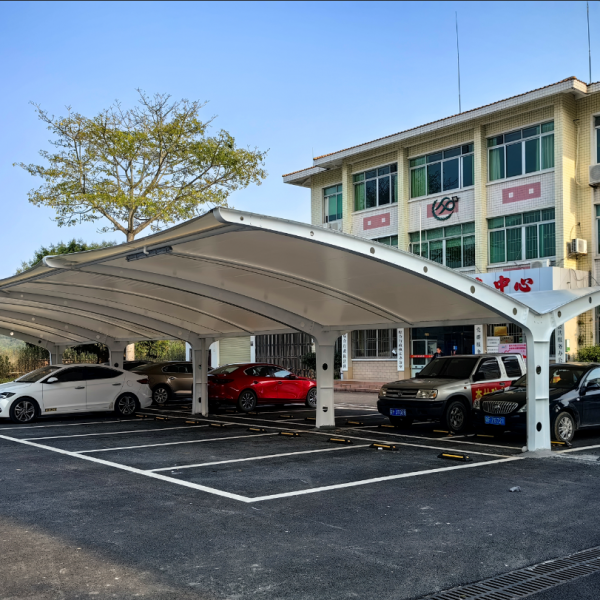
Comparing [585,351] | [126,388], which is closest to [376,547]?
[126,388]

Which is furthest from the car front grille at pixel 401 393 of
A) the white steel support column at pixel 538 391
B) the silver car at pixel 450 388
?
the white steel support column at pixel 538 391

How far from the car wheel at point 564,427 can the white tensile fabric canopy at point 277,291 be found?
34.4 inches

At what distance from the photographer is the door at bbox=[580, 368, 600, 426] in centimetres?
1302

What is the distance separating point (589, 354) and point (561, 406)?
12.9 m

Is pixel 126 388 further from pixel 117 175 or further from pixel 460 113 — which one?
pixel 460 113

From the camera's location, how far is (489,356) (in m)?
15.6

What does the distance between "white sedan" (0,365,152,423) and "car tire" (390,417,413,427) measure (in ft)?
24.5

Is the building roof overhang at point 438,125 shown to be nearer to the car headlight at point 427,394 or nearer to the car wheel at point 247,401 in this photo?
the car wheel at point 247,401

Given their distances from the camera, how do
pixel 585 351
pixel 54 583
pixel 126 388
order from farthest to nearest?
1. pixel 585 351
2. pixel 126 388
3. pixel 54 583

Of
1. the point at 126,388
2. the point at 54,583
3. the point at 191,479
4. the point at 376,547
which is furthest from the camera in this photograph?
the point at 126,388

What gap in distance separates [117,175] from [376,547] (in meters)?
26.3

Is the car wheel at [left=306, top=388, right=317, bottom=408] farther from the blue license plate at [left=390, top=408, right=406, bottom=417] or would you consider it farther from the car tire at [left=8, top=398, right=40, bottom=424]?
the car tire at [left=8, top=398, right=40, bottom=424]

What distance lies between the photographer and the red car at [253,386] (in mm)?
20453

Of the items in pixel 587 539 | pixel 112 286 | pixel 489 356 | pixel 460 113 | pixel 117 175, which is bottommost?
pixel 587 539
